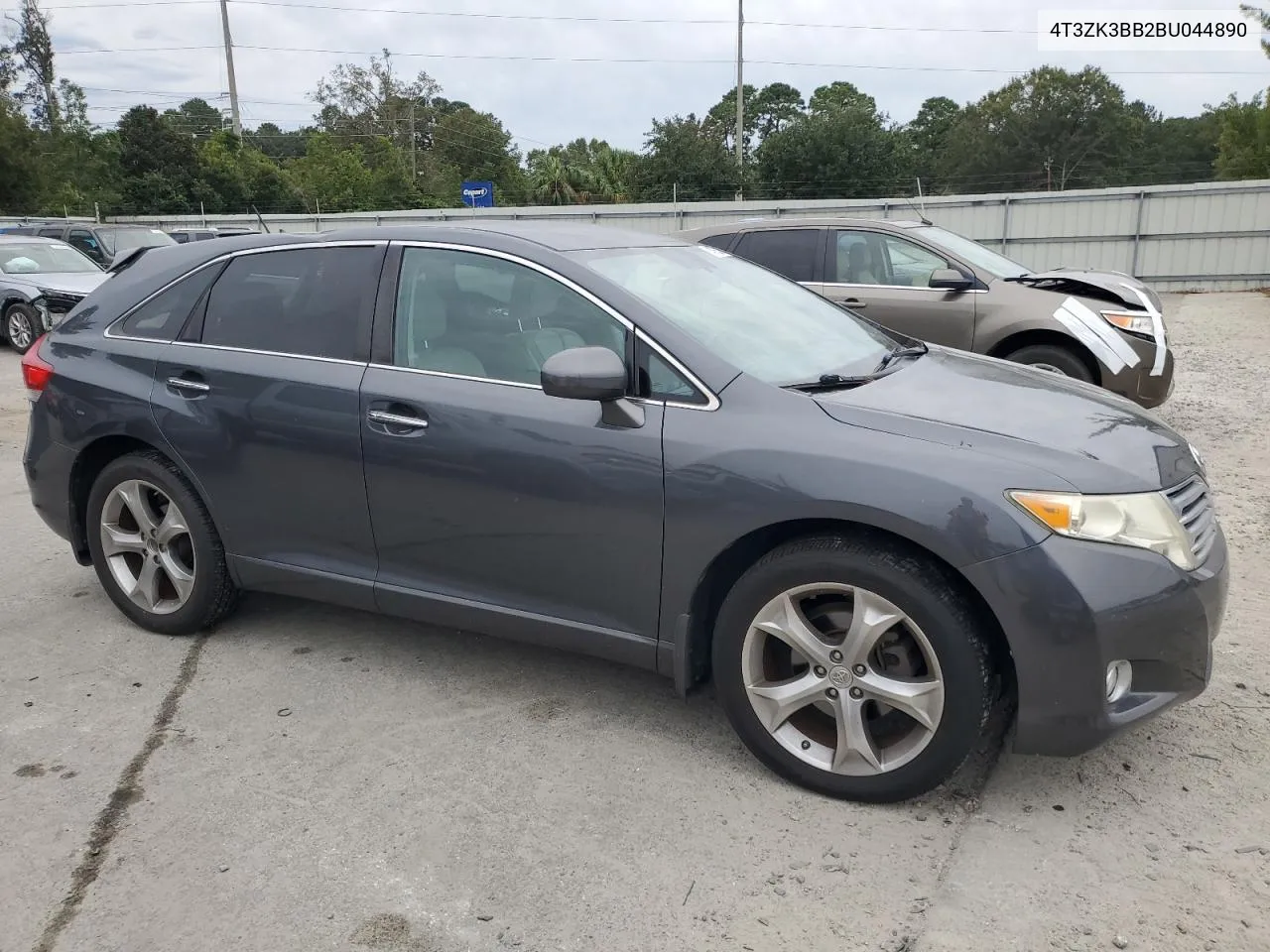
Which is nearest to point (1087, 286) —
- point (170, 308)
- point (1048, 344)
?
point (1048, 344)

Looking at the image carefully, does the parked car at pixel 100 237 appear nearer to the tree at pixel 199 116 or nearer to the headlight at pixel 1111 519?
the headlight at pixel 1111 519

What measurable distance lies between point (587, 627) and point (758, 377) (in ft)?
3.18

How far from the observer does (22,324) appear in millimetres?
13805

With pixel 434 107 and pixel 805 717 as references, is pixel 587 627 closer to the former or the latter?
pixel 805 717

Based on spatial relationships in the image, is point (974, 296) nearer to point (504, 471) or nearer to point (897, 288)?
point (897, 288)

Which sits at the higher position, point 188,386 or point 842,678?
point 188,386

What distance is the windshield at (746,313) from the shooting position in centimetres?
333

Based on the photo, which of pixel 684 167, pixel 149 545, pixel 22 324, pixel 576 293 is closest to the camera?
pixel 576 293

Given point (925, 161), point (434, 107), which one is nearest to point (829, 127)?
point (925, 161)

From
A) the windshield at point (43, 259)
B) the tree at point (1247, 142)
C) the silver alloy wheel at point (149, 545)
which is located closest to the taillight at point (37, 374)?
the silver alloy wheel at point (149, 545)

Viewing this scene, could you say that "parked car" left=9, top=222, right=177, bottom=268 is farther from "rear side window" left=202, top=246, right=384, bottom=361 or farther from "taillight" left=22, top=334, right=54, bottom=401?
"rear side window" left=202, top=246, right=384, bottom=361

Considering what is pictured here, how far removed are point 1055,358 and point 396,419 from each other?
559cm

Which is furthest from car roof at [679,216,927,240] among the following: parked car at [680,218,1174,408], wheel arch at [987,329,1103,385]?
wheel arch at [987,329,1103,385]

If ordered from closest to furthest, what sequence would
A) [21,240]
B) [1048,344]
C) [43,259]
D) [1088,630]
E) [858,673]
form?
[1088,630]
[858,673]
[1048,344]
[43,259]
[21,240]
